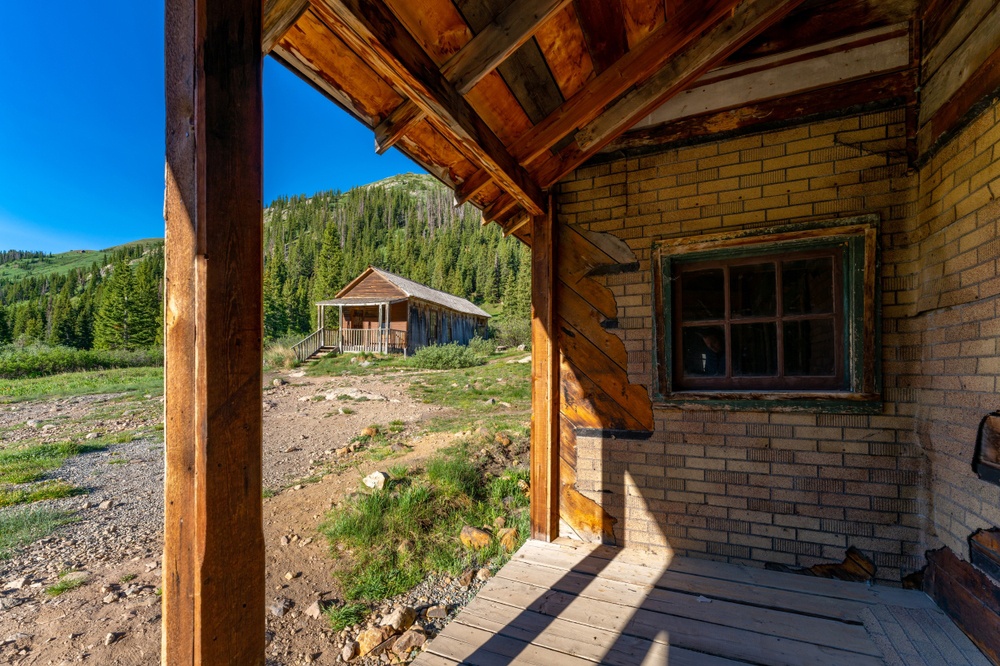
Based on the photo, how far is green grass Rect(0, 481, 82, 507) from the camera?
203 inches

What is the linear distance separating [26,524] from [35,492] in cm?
117

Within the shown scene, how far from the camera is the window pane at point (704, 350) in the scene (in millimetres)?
3166

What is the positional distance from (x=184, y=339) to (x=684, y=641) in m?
2.53

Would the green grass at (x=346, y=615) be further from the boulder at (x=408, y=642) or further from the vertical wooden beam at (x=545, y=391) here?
the vertical wooden beam at (x=545, y=391)

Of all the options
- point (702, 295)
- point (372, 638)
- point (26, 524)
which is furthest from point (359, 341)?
point (702, 295)

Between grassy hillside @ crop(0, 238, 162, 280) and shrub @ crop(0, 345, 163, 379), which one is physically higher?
grassy hillside @ crop(0, 238, 162, 280)

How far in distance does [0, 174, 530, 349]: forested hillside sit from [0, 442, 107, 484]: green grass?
838 centimetres

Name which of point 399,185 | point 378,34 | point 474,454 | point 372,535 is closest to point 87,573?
point 372,535

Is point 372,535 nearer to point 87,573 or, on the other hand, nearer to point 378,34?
point 87,573

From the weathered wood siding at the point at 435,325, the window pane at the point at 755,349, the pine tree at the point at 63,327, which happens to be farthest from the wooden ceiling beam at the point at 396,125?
the pine tree at the point at 63,327

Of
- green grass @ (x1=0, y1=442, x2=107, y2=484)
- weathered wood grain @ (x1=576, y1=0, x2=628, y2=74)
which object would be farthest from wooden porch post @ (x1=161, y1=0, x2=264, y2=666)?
green grass @ (x1=0, y1=442, x2=107, y2=484)

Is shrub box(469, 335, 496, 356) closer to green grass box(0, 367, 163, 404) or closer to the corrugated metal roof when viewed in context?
the corrugated metal roof

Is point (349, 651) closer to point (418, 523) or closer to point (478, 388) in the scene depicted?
point (418, 523)

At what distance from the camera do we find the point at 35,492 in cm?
533
